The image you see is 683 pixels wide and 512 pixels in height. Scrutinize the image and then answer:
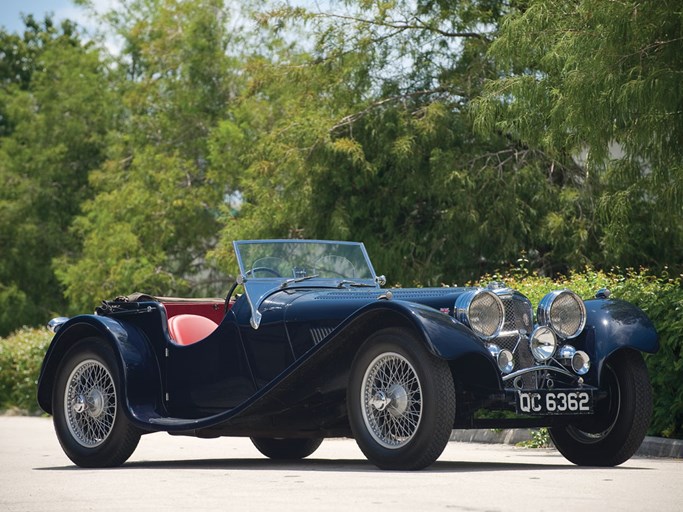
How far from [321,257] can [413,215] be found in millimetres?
13610

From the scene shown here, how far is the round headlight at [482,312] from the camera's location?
9078 millimetres

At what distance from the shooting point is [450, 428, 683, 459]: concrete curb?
11.2 m

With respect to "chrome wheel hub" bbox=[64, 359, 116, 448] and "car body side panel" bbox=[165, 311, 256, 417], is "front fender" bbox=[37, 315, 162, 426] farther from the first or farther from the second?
"chrome wheel hub" bbox=[64, 359, 116, 448]

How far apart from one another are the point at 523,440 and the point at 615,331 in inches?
155

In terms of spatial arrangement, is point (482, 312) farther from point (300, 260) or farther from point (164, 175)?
point (164, 175)

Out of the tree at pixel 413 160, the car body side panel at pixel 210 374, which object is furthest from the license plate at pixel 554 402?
the tree at pixel 413 160

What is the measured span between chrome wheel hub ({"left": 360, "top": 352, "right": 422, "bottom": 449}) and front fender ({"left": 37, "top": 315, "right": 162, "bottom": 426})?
7.08 ft

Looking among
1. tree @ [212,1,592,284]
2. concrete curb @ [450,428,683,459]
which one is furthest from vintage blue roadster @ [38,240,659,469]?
tree @ [212,1,592,284]

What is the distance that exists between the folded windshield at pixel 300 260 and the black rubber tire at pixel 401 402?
1960 mm

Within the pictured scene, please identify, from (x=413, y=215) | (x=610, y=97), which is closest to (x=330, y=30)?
(x=413, y=215)

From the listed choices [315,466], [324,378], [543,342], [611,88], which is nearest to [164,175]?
[611,88]

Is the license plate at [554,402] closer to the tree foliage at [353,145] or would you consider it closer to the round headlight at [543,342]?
the round headlight at [543,342]

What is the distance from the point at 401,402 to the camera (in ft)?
28.8

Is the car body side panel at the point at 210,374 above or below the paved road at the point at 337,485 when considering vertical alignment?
above
